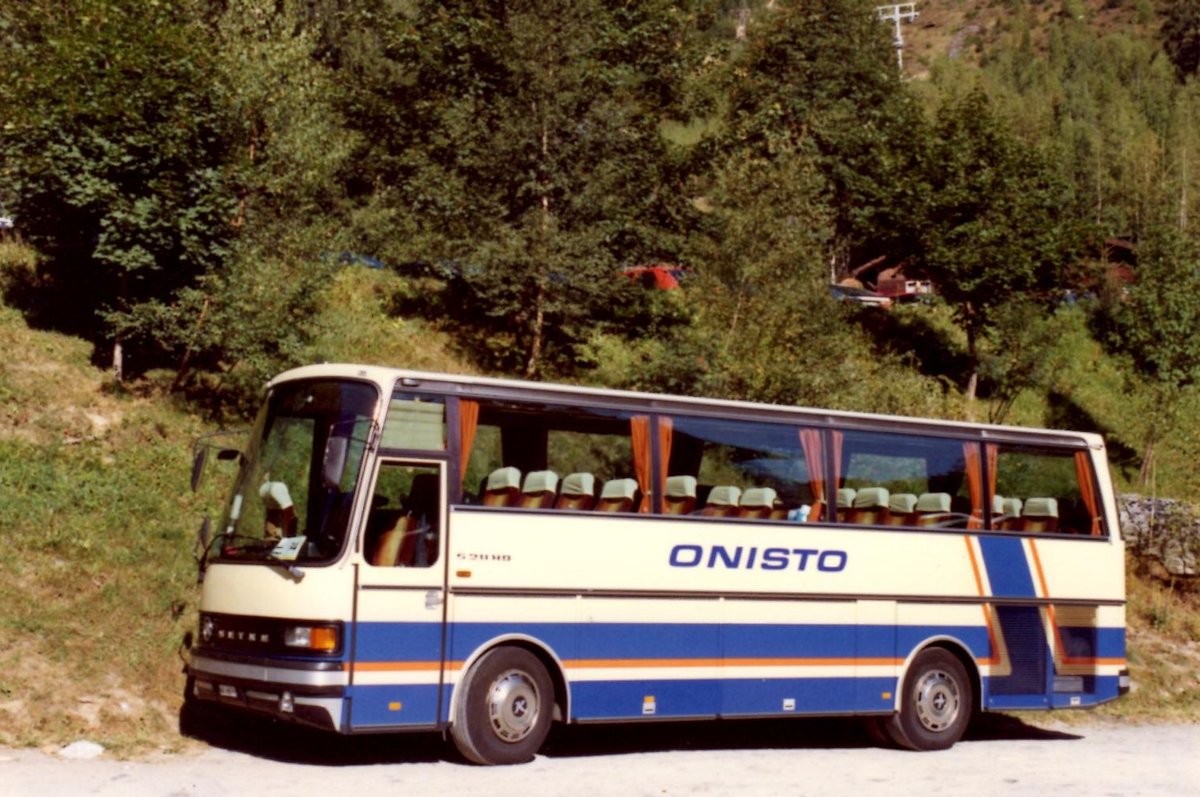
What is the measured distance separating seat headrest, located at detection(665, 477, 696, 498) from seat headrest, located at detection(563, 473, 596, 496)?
85 cm

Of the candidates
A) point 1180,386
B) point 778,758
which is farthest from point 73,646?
point 1180,386

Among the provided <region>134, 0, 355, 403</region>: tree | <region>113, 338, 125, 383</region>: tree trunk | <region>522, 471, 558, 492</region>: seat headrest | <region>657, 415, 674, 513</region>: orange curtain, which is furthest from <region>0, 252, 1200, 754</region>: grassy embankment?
<region>657, 415, 674, 513</region>: orange curtain

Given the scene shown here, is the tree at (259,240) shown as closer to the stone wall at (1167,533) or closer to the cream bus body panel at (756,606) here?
the cream bus body panel at (756,606)

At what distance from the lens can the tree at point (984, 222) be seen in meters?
41.8

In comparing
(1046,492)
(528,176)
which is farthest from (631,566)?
(528,176)

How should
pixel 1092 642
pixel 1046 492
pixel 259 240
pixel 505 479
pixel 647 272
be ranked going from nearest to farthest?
pixel 505 479 → pixel 1092 642 → pixel 1046 492 → pixel 259 240 → pixel 647 272

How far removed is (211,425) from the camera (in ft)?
78.6

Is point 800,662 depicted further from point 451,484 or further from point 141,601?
point 141,601

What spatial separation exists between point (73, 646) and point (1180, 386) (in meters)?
32.2

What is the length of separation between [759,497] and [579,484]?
220cm

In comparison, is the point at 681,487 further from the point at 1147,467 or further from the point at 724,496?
the point at 1147,467

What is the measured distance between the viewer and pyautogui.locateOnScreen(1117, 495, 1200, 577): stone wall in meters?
25.1

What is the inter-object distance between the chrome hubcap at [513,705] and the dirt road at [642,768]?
34 centimetres

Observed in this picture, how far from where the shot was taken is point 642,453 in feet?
46.7
